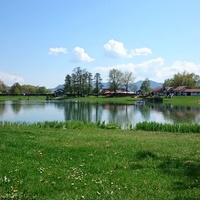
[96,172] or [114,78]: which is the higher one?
[114,78]

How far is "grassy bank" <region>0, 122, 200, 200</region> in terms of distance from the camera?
825 centimetres

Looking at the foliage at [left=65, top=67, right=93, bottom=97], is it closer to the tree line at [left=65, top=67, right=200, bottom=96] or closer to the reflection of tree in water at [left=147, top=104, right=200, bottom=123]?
the tree line at [left=65, top=67, right=200, bottom=96]

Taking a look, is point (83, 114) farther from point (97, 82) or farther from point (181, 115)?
point (97, 82)

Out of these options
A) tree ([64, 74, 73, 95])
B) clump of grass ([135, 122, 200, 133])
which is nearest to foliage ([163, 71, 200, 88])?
tree ([64, 74, 73, 95])

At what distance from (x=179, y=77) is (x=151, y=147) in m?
→ 190

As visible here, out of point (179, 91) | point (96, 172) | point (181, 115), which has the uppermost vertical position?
point (179, 91)

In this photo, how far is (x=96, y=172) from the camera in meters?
10.2

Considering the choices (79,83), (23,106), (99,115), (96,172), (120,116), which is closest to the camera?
(96,172)

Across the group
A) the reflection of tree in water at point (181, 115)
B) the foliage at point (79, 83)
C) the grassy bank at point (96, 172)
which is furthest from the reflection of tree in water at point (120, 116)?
the foliage at point (79, 83)

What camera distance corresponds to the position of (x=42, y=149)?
13.5 m

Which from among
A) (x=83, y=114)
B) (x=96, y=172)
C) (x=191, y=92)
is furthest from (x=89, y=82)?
(x=96, y=172)

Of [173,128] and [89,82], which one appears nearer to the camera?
[173,128]

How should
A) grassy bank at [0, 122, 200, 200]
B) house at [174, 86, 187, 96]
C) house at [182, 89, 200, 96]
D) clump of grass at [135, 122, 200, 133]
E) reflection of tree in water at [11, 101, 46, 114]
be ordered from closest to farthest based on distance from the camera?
grassy bank at [0, 122, 200, 200] < clump of grass at [135, 122, 200, 133] < reflection of tree in water at [11, 101, 46, 114] < house at [174, 86, 187, 96] < house at [182, 89, 200, 96]

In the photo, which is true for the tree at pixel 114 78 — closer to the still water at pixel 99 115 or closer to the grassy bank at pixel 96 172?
the still water at pixel 99 115
